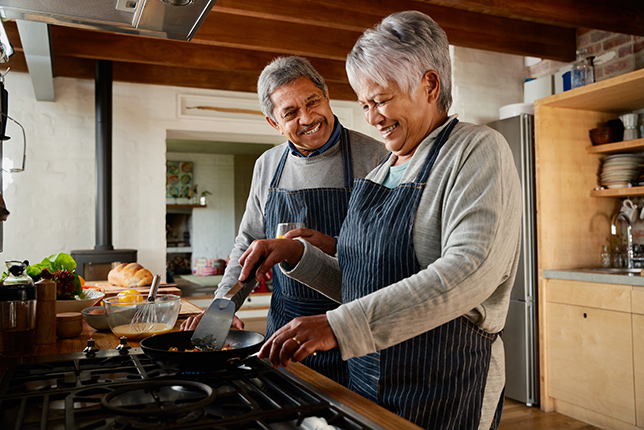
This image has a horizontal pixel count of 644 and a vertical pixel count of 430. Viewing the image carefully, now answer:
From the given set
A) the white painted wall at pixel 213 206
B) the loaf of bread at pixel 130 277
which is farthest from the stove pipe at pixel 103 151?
the white painted wall at pixel 213 206

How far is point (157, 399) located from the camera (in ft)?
3.03

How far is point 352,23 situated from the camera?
376 cm

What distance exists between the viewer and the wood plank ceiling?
3535 millimetres

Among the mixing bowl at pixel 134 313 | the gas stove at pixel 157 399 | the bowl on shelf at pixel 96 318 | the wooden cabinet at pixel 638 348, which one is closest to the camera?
the gas stove at pixel 157 399

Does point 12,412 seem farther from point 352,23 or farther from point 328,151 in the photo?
point 352,23

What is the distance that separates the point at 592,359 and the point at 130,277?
9.34ft

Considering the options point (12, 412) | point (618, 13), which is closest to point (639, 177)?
point (618, 13)

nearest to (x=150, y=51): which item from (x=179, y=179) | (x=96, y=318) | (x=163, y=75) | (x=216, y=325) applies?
(x=163, y=75)

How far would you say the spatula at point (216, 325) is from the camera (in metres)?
1.27

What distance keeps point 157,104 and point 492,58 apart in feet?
10.3

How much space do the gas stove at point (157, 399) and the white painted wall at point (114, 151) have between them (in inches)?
156

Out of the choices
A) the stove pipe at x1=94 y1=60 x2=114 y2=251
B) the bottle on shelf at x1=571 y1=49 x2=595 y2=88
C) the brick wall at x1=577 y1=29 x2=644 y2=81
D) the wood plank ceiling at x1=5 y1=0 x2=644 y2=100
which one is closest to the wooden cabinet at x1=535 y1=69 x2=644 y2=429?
the bottle on shelf at x1=571 y1=49 x2=595 y2=88

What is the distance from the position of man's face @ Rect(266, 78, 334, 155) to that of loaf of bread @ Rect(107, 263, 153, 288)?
4.77ft

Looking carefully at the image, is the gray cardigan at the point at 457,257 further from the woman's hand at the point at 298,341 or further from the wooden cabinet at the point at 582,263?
the wooden cabinet at the point at 582,263
